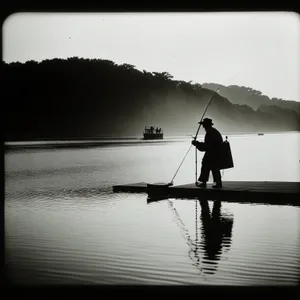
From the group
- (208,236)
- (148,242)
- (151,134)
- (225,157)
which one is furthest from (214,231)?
(151,134)

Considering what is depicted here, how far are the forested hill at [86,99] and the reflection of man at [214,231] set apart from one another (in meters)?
47.2

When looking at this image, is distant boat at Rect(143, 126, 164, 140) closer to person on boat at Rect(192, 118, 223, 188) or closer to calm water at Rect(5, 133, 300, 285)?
calm water at Rect(5, 133, 300, 285)

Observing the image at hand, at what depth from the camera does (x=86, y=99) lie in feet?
218

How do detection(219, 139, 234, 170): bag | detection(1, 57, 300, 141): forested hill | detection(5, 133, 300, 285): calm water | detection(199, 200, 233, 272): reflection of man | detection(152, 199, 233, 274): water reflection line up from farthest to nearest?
detection(1, 57, 300, 141): forested hill, detection(219, 139, 234, 170): bag, detection(199, 200, 233, 272): reflection of man, detection(152, 199, 233, 274): water reflection, detection(5, 133, 300, 285): calm water

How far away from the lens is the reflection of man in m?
4.36

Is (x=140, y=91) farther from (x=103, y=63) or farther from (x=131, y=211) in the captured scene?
(x=131, y=211)

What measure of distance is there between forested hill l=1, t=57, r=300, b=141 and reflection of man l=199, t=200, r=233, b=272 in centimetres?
4723

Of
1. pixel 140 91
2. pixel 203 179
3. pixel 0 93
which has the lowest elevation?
pixel 203 179

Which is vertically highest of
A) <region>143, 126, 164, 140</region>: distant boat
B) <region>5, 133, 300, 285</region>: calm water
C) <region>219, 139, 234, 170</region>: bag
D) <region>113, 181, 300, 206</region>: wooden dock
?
<region>143, 126, 164, 140</region>: distant boat

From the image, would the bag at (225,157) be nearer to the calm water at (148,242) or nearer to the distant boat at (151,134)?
the calm water at (148,242)

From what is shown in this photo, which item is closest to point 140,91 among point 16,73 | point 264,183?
point 16,73

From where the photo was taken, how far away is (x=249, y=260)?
414 centimetres

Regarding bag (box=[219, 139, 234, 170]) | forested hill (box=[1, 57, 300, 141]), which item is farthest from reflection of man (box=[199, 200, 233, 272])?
forested hill (box=[1, 57, 300, 141])
